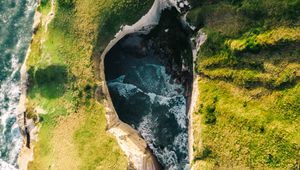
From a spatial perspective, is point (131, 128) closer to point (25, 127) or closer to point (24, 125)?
point (25, 127)

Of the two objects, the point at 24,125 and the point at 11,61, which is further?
the point at 11,61

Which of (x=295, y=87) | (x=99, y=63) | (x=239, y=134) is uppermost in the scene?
(x=99, y=63)

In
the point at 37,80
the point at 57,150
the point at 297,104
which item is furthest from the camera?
the point at 37,80

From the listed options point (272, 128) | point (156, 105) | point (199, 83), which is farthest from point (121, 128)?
point (272, 128)

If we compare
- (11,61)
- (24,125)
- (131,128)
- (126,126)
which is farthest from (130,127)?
(11,61)

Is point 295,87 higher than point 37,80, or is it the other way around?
point 37,80

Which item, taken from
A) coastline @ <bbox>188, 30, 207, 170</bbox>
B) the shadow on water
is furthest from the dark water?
coastline @ <bbox>188, 30, 207, 170</bbox>

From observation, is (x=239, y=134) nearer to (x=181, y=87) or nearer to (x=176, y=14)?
(x=181, y=87)
